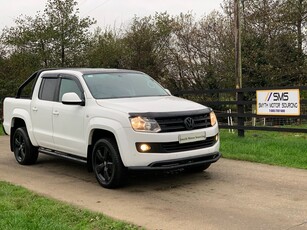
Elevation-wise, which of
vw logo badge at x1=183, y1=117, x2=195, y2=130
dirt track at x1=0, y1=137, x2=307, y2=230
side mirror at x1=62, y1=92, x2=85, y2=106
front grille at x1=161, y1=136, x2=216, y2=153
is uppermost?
side mirror at x1=62, y1=92, x2=85, y2=106

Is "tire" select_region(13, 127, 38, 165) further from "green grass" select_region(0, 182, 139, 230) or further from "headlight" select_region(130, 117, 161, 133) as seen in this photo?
"headlight" select_region(130, 117, 161, 133)

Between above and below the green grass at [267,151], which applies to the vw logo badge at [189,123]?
above

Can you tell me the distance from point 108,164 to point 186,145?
124 centimetres

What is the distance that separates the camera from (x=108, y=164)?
21.0ft

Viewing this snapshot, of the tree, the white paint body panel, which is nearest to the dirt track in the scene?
the white paint body panel

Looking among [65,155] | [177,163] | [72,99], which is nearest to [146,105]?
[177,163]

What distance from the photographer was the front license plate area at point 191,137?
613 cm

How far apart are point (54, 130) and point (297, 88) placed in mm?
5489

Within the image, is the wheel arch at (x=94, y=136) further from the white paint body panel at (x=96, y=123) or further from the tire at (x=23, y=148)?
the tire at (x=23, y=148)

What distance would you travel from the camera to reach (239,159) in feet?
28.1

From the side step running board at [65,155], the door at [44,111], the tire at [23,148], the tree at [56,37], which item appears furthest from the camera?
the tree at [56,37]

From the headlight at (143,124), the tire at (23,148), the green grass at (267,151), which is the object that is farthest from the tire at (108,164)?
the green grass at (267,151)

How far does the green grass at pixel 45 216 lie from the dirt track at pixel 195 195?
0.28 meters

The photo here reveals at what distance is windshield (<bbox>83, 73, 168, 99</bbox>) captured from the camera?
23.1 feet
